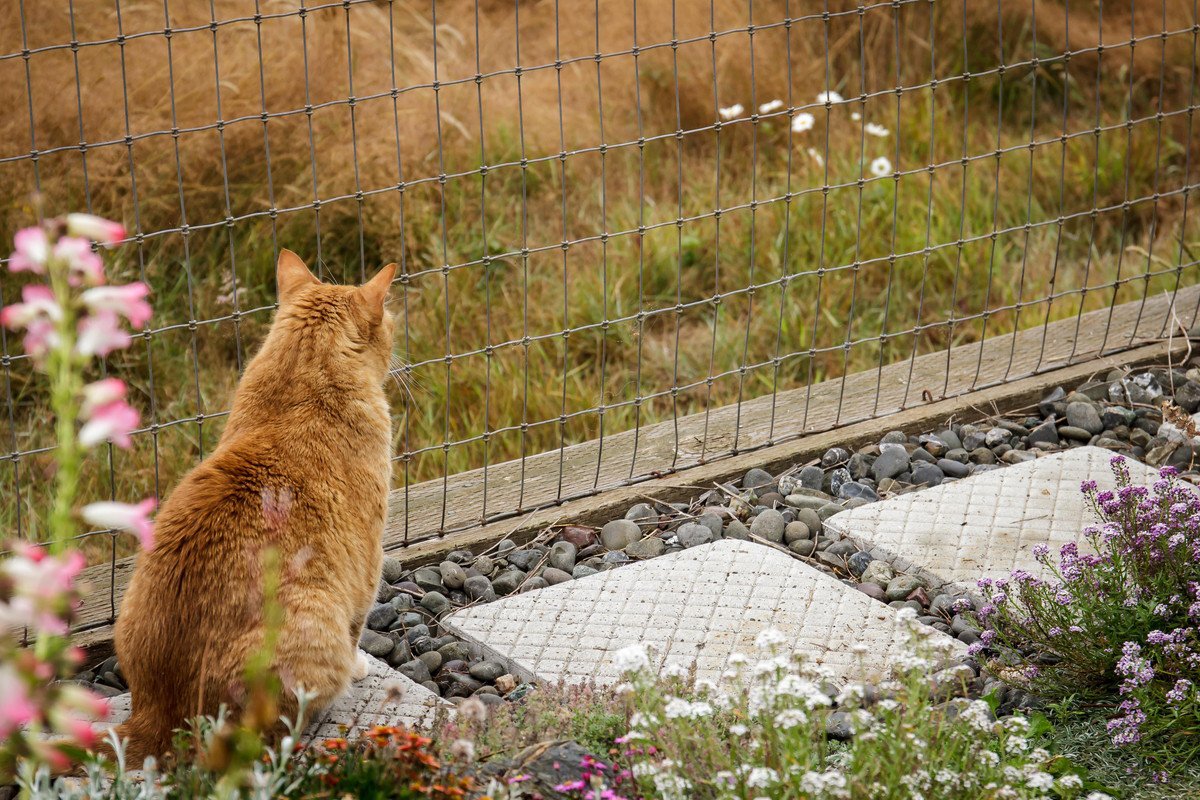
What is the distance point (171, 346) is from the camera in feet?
16.5

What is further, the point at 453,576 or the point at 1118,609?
the point at 453,576

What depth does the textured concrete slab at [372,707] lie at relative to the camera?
285cm

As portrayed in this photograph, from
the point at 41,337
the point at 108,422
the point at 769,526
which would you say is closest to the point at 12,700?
the point at 108,422

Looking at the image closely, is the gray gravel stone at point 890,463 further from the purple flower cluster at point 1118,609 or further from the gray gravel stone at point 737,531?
the purple flower cluster at point 1118,609

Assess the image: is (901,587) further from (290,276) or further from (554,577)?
(290,276)

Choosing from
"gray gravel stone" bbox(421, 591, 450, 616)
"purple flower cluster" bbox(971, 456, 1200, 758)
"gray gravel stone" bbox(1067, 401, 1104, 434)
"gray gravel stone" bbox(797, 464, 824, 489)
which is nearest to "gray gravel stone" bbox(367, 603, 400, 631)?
"gray gravel stone" bbox(421, 591, 450, 616)

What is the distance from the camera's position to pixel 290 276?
10.4ft

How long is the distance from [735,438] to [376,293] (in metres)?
1.46

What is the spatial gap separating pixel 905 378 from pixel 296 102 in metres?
2.80

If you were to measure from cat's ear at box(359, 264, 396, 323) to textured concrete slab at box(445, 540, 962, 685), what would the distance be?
0.80 metres

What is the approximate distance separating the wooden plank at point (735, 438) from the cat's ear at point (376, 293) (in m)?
0.79

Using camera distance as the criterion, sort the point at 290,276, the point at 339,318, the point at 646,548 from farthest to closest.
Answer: the point at 646,548, the point at 290,276, the point at 339,318

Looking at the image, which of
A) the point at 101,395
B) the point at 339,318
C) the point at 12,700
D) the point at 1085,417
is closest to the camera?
the point at 12,700

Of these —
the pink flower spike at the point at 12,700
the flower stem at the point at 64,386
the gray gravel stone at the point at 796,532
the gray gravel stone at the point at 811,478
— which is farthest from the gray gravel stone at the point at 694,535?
the pink flower spike at the point at 12,700
